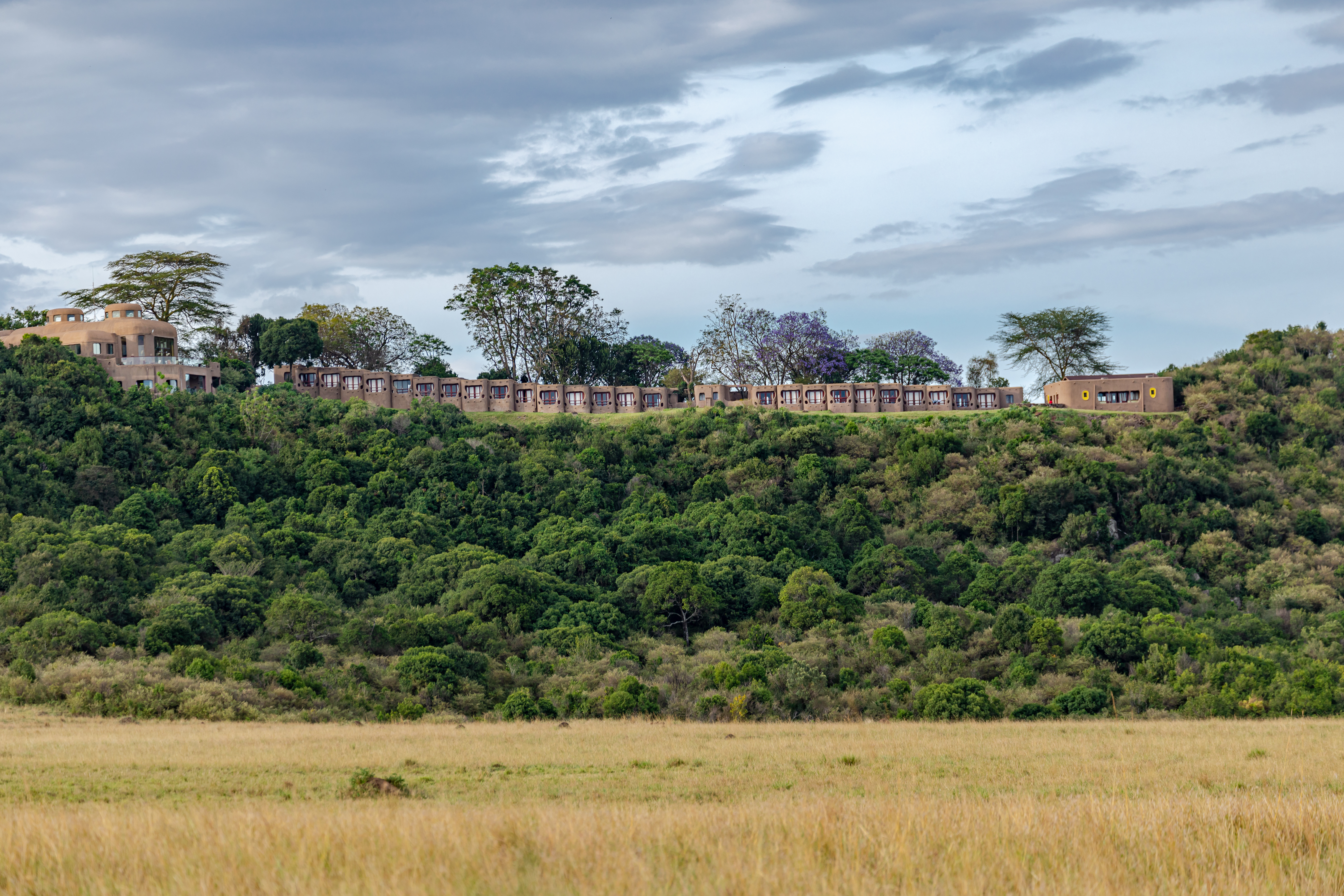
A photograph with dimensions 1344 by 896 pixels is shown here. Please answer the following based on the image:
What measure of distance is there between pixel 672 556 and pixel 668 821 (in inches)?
2024

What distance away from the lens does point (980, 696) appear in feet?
Answer: 127

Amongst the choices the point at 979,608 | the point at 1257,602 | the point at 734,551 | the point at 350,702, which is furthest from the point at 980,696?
the point at 1257,602

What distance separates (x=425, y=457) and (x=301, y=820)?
213 ft

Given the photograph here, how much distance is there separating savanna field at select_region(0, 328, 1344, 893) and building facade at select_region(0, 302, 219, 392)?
3.80m

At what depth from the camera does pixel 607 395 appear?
99062 mm

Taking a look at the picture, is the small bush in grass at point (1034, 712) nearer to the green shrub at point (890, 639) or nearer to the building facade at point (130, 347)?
the green shrub at point (890, 639)

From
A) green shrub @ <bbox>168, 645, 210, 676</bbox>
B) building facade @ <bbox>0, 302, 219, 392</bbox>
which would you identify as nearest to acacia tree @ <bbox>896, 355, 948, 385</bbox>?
building facade @ <bbox>0, 302, 219, 392</bbox>

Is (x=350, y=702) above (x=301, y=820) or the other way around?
the other way around

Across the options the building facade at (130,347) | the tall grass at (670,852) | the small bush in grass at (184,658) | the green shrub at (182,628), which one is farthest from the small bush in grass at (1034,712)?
the building facade at (130,347)

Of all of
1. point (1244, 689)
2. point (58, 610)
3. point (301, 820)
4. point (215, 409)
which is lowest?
point (1244, 689)

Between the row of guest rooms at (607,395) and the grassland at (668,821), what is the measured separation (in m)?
69.6

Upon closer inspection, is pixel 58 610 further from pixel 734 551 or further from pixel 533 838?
pixel 533 838

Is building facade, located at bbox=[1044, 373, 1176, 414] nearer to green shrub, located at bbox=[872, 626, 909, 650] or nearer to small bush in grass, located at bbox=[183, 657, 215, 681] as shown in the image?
green shrub, located at bbox=[872, 626, 909, 650]

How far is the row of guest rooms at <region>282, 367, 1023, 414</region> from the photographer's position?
3698 inches
